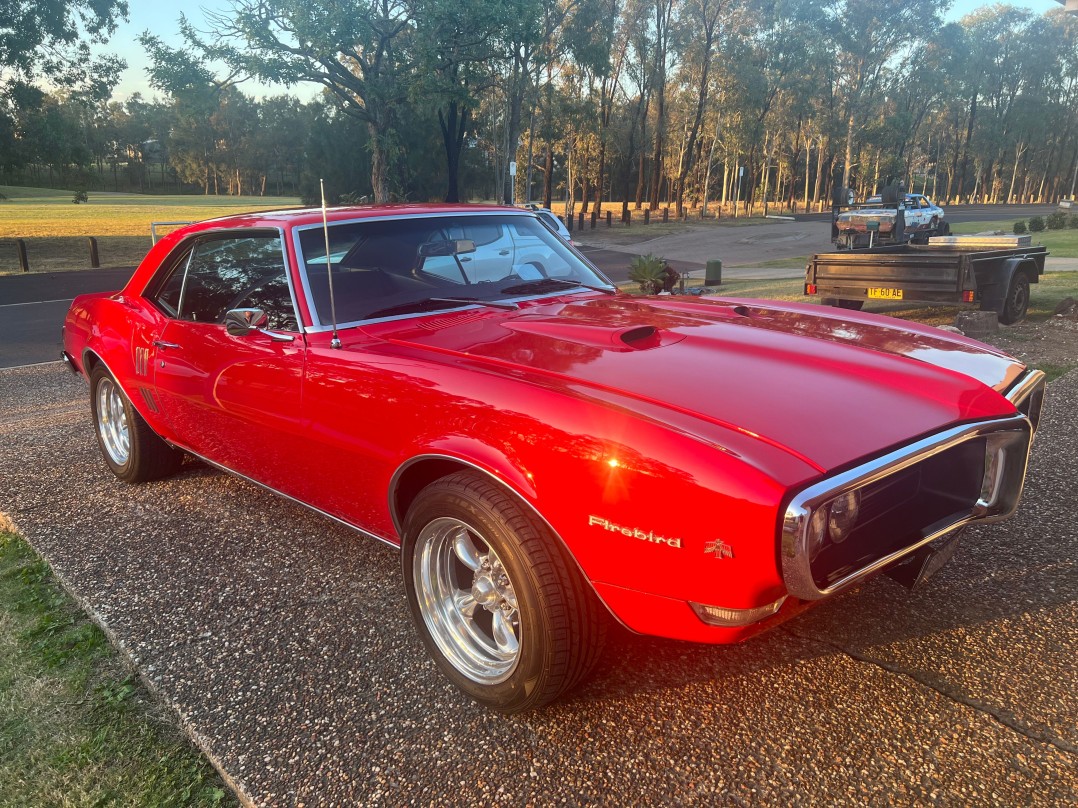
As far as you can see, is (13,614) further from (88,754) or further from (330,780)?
(330,780)

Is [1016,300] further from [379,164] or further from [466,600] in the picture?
[379,164]

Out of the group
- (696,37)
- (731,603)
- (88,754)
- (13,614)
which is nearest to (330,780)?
(88,754)

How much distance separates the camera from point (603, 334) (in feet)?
9.11

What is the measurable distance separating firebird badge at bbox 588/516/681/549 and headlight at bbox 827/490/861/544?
0.39m

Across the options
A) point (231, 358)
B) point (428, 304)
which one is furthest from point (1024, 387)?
point (231, 358)

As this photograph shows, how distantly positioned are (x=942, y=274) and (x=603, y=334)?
23.8ft

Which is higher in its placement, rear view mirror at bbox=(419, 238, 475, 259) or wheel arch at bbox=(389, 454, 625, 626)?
rear view mirror at bbox=(419, 238, 475, 259)

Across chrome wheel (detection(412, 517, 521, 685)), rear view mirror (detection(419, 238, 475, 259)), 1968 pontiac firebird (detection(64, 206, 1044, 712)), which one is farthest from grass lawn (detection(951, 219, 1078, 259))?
chrome wheel (detection(412, 517, 521, 685))

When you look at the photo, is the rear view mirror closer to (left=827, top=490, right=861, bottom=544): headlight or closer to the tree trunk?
(left=827, top=490, right=861, bottom=544): headlight

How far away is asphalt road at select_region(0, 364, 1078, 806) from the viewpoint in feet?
6.82

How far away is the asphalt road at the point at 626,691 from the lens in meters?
2.08

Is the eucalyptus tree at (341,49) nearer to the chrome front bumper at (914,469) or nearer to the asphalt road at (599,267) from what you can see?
the asphalt road at (599,267)

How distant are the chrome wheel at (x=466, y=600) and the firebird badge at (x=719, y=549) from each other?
71cm

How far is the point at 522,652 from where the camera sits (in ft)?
7.17
